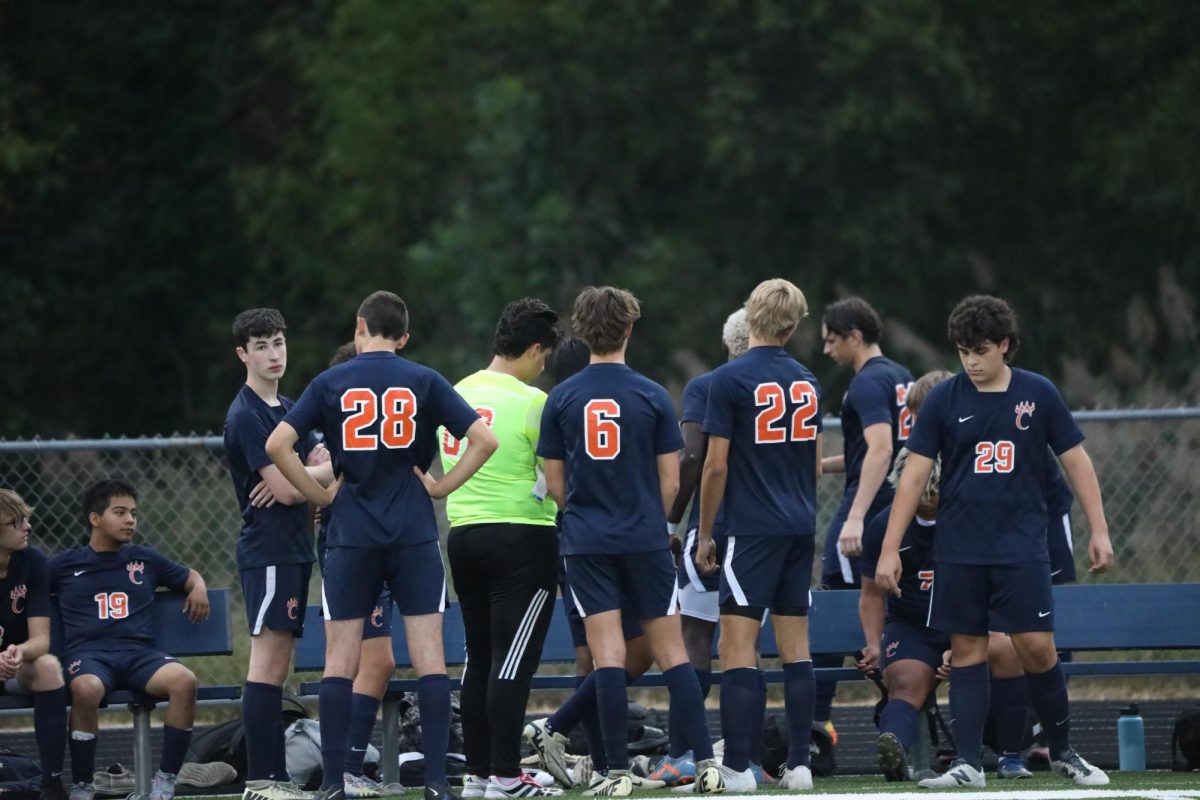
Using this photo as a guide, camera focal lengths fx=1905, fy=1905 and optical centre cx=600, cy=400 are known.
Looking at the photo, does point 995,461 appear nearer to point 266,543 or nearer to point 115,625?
point 266,543

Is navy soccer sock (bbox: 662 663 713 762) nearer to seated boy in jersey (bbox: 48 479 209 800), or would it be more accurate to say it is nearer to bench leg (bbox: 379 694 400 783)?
bench leg (bbox: 379 694 400 783)

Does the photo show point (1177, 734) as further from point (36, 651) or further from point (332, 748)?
point (36, 651)

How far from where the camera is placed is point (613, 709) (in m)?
7.34

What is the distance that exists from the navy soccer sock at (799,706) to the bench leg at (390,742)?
175cm

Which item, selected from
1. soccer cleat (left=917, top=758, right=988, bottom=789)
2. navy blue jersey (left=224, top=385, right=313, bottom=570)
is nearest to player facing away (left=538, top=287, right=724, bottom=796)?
soccer cleat (left=917, top=758, right=988, bottom=789)

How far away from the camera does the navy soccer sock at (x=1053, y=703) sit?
7621 mm

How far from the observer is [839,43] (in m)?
25.4

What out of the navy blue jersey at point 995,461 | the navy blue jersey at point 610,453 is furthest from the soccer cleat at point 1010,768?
the navy blue jersey at point 610,453

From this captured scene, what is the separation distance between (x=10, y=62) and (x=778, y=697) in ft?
69.4

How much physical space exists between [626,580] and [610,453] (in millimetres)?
504

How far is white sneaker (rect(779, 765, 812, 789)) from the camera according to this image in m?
7.61

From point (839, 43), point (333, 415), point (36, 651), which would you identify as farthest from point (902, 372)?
point (839, 43)

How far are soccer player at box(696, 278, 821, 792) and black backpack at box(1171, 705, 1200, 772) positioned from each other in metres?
1.99

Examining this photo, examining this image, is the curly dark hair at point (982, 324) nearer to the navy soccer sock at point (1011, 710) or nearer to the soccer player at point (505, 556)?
the navy soccer sock at point (1011, 710)
